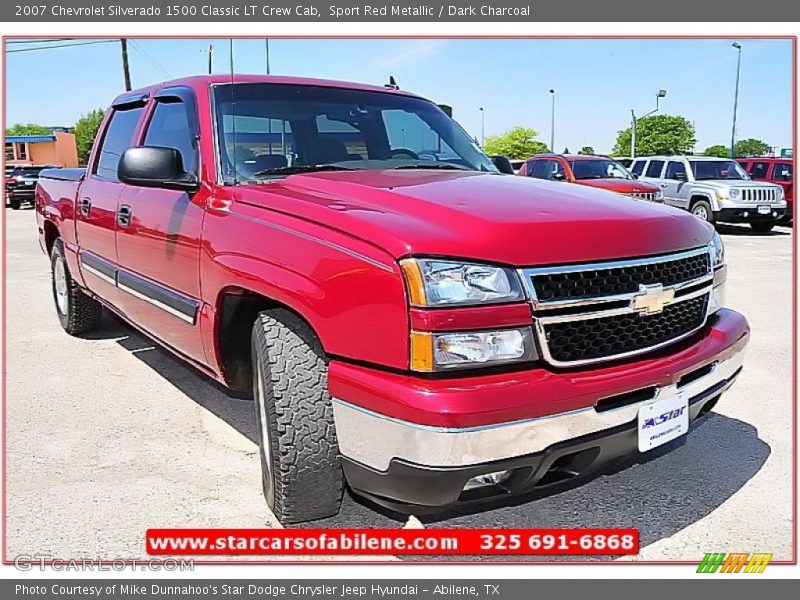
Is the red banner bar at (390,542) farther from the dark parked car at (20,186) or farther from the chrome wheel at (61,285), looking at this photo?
the dark parked car at (20,186)

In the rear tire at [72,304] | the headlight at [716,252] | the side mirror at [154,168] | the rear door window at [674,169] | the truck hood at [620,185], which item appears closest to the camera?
the headlight at [716,252]

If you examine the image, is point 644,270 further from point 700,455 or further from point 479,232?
point 700,455

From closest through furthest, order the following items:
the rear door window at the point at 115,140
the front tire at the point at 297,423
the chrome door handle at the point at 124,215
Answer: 1. the front tire at the point at 297,423
2. the chrome door handle at the point at 124,215
3. the rear door window at the point at 115,140

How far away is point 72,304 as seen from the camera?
5.91m

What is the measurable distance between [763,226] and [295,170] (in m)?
15.1

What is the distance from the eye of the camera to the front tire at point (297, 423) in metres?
2.67

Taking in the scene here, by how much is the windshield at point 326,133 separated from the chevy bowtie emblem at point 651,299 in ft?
4.84

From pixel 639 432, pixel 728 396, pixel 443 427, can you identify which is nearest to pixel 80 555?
pixel 443 427

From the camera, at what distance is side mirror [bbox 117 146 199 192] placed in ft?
10.9

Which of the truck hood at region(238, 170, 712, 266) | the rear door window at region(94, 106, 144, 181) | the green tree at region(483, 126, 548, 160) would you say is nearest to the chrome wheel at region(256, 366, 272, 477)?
the truck hood at region(238, 170, 712, 266)

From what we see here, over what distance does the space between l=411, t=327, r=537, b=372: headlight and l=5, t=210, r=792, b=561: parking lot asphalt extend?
69cm

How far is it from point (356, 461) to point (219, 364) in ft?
3.54

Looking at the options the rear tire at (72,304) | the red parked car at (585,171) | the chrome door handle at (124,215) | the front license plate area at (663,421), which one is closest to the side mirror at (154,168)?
the chrome door handle at (124,215)

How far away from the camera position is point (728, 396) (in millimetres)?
4531
